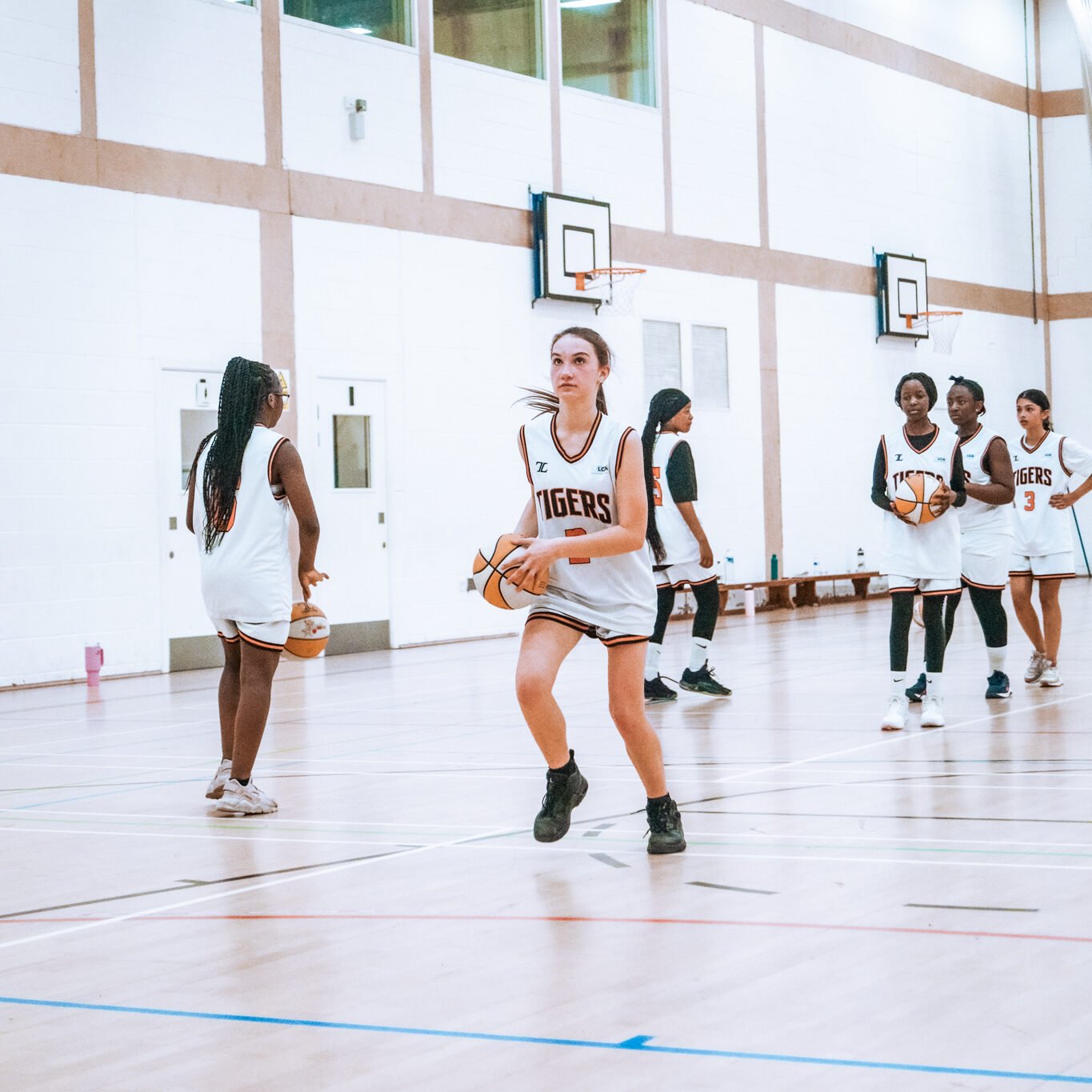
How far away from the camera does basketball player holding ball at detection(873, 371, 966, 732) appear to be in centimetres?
781

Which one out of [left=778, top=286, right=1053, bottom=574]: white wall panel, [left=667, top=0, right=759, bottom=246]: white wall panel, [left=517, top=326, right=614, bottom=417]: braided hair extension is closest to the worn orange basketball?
[left=517, top=326, right=614, bottom=417]: braided hair extension

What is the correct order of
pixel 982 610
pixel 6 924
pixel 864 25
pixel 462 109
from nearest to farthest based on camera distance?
pixel 6 924
pixel 982 610
pixel 462 109
pixel 864 25

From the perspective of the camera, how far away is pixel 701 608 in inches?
372

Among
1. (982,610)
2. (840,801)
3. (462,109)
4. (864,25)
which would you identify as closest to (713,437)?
(462,109)

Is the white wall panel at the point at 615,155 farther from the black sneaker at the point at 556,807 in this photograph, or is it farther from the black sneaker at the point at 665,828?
the black sneaker at the point at 665,828

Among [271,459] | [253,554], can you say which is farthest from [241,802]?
[271,459]

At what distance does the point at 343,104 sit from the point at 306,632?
9.29m

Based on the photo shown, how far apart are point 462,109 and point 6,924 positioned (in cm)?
1230

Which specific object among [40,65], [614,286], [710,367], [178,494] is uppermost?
[40,65]

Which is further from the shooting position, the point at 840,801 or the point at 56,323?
the point at 56,323

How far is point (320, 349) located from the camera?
14055 mm

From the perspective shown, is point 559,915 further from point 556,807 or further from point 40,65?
point 40,65

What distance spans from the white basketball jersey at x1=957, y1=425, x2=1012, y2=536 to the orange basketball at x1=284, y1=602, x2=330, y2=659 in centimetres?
425

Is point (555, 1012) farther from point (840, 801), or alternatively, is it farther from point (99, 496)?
point (99, 496)
